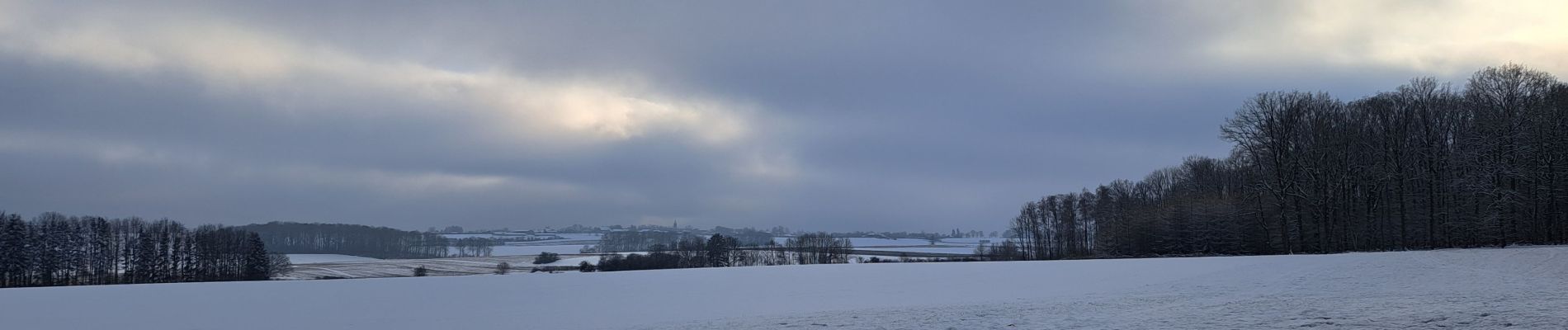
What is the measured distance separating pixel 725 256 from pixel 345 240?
139237 millimetres

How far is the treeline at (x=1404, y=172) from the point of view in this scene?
43812mm

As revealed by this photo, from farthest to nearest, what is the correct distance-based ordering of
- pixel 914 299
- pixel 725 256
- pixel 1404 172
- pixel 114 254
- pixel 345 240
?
pixel 345 240
pixel 725 256
pixel 114 254
pixel 1404 172
pixel 914 299

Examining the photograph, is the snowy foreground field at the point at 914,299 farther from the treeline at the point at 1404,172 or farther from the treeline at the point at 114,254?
the treeline at the point at 114,254

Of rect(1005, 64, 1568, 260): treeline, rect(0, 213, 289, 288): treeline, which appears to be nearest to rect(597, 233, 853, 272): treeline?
rect(0, 213, 289, 288): treeline

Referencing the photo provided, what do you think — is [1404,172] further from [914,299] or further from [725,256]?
[725,256]

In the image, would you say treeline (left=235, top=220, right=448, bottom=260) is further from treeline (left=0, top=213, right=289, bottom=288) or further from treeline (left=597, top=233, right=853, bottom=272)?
treeline (left=597, top=233, right=853, bottom=272)

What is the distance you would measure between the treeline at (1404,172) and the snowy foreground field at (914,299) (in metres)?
14.9

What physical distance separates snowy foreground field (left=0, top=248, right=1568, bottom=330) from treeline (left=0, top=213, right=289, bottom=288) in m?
49.7

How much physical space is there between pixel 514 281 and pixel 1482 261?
38.5 m

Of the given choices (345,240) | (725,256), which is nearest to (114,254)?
(725,256)

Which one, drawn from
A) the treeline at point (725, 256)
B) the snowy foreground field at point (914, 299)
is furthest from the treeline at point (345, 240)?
the snowy foreground field at point (914, 299)

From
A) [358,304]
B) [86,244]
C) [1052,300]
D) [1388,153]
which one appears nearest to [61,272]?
[86,244]

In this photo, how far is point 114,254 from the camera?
7869 cm

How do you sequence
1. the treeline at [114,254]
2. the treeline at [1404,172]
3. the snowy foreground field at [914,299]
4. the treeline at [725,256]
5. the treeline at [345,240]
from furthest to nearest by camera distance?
the treeline at [345,240]
the treeline at [725,256]
the treeline at [114,254]
the treeline at [1404,172]
the snowy foreground field at [914,299]
